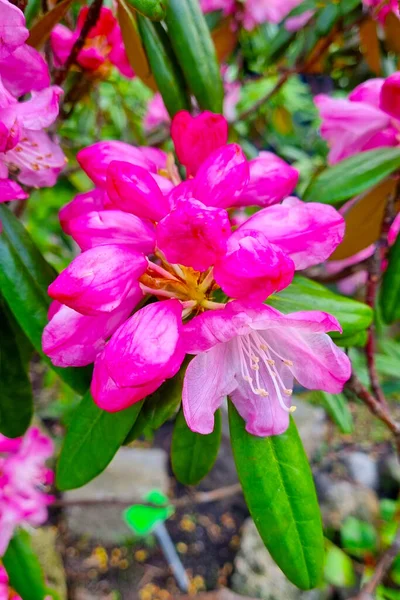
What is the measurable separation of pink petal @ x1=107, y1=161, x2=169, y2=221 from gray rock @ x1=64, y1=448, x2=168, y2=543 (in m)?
2.08

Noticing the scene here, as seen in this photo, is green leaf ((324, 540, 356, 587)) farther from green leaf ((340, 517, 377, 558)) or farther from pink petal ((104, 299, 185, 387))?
pink petal ((104, 299, 185, 387))

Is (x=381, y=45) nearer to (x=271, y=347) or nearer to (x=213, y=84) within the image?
(x=213, y=84)

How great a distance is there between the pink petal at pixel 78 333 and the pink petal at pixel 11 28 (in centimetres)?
25

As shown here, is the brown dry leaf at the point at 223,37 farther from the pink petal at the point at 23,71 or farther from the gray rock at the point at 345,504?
the gray rock at the point at 345,504

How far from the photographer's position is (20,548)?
3.87 feet

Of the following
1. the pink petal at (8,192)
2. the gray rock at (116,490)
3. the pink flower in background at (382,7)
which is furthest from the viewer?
the gray rock at (116,490)

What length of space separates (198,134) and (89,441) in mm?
365

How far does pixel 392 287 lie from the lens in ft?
2.78

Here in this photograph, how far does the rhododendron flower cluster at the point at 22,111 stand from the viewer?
524 mm

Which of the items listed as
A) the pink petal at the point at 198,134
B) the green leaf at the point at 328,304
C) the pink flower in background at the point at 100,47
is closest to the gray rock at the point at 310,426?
the pink flower in background at the point at 100,47

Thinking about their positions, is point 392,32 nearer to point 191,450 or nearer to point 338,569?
point 191,450

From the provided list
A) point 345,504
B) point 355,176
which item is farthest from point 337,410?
point 345,504

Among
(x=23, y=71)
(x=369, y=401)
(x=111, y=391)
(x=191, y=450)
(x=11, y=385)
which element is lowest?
(x=369, y=401)

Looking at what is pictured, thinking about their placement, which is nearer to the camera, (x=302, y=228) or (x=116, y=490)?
(x=302, y=228)
